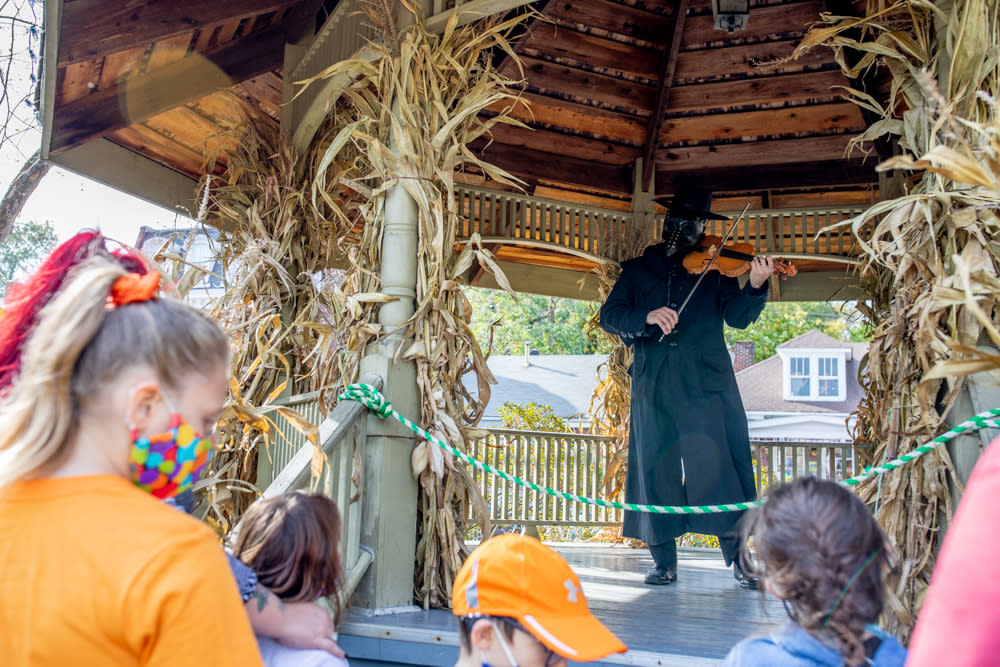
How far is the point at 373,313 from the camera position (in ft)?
9.21

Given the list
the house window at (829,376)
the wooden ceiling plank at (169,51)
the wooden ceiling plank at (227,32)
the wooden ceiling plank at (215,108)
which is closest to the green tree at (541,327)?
the house window at (829,376)

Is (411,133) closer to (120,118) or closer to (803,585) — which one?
(120,118)

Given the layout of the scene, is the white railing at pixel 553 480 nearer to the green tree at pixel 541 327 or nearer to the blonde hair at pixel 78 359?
the blonde hair at pixel 78 359

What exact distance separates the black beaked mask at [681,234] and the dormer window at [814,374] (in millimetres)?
15854

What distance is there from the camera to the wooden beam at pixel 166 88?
3.71m

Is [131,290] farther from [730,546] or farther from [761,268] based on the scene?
[730,546]

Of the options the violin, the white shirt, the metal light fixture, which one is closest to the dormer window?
the violin

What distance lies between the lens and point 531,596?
49.1 inches

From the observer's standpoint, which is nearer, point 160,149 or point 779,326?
point 160,149

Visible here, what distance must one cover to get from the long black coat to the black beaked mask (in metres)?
0.08

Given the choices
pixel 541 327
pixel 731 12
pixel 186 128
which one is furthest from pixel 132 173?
pixel 541 327

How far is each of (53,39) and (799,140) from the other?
4228mm

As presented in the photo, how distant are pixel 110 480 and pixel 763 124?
16.6ft

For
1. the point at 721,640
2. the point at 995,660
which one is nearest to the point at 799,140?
the point at 721,640
